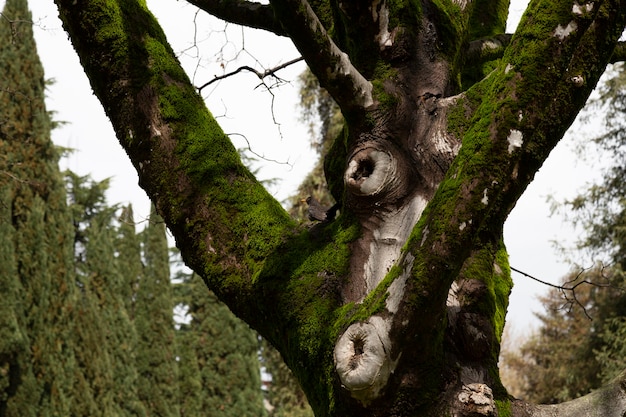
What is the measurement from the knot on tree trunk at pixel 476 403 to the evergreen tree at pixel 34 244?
9.72 meters

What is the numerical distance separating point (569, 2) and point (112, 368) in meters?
15.2

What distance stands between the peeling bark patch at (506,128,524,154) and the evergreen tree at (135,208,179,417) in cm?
1496

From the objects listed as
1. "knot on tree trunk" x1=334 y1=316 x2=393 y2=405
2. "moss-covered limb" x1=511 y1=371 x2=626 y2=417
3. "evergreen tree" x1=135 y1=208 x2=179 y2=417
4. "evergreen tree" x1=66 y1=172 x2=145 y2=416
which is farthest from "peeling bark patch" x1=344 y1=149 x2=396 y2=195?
"evergreen tree" x1=135 y1=208 x2=179 y2=417

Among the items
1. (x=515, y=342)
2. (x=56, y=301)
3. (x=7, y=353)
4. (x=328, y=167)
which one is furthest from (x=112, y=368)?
(x=515, y=342)

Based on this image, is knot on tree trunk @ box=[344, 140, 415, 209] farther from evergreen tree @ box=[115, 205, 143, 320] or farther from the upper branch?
evergreen tree @ box=[115, 205, 143, 320]

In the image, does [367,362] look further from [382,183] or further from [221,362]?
[221,362]

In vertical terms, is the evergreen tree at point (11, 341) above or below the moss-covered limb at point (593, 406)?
above

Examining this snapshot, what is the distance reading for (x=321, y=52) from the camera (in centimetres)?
264

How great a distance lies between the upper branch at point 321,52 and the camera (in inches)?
101

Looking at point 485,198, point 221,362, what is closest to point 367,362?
point 485,198

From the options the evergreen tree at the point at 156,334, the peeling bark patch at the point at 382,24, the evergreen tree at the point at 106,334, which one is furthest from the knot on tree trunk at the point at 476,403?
the evergreen tree at the point at 156,334

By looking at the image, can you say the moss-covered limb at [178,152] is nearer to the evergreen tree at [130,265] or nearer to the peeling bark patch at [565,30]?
the peeling bark patch at [565,30]

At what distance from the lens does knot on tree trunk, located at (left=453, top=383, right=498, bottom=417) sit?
2318 millimetres

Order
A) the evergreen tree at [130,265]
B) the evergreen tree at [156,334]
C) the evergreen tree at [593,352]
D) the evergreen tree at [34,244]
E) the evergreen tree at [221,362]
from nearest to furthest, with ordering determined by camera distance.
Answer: the evergreen tree at [34,244], the evergreen tree at [593,352], the evergreen tree at [156,334], the evergreen tree at [221,362], the evergreen tree at [130,265]
